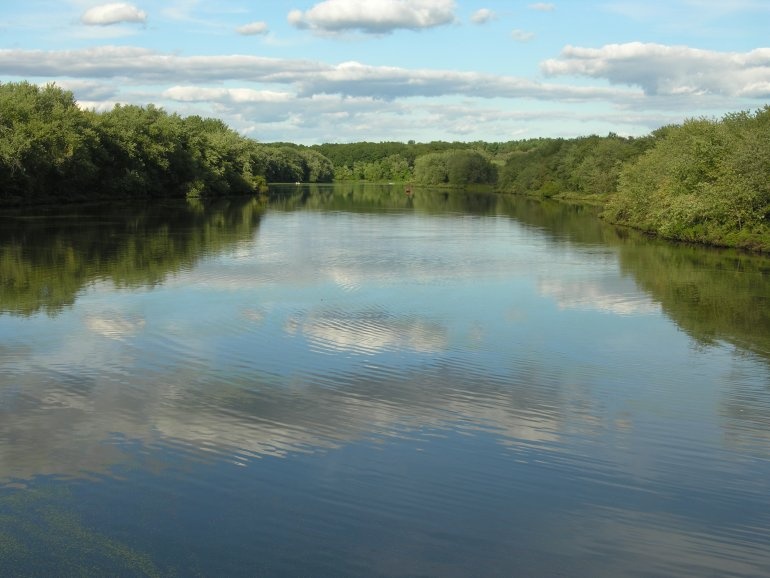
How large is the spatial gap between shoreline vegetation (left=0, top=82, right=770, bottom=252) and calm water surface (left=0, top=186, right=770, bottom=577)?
1657 cm

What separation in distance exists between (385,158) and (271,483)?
193 m

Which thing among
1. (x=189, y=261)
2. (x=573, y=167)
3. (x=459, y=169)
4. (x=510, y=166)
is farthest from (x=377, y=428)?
(x=459, y=169)

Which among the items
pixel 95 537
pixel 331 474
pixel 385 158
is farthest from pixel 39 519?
pixel 385 158

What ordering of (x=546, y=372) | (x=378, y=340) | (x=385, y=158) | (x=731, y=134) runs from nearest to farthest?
(x=546, y=372) → (x=378, y=340) → (x=731, y=134) → (x=385, y=158)

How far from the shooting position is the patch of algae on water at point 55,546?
760 cm

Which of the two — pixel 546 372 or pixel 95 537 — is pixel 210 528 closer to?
pixel 95 537

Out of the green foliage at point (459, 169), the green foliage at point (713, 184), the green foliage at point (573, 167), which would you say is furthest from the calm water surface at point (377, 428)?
the green foliage at point (459, 169)

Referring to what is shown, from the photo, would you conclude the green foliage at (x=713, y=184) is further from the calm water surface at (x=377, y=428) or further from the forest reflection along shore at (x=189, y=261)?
the calm water surface at (x=377, y=428)

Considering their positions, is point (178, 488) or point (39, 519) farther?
point (178, 488)

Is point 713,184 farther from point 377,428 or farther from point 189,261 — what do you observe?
point 377,428

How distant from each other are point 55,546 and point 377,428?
4702mm

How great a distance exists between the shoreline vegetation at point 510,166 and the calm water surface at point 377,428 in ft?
54.4

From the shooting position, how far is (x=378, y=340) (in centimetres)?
1708

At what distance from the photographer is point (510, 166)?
416 ft
